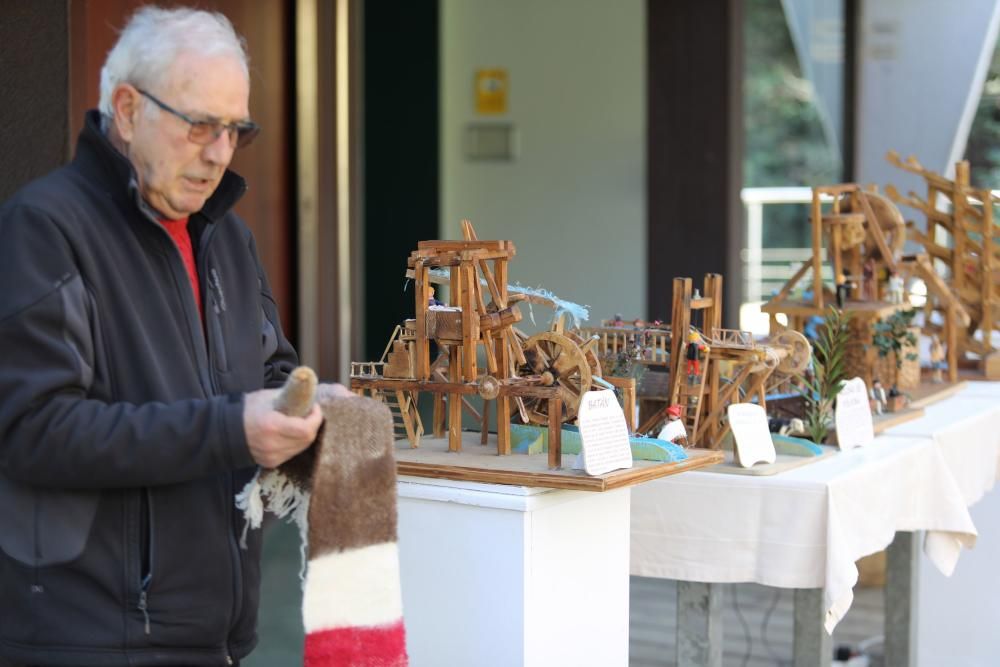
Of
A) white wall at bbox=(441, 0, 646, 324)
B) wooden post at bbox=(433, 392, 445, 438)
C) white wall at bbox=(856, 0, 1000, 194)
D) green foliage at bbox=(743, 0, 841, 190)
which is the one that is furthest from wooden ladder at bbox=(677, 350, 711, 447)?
green foliage at bbox=(743, 0, 841, 190)

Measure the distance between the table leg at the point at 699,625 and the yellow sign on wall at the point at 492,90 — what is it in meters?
5.31

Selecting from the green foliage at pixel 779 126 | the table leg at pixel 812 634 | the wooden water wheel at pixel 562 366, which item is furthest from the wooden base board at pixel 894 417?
the green foliage at pixel 779 126

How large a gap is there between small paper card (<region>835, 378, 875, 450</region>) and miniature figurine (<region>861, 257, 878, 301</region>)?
57cm

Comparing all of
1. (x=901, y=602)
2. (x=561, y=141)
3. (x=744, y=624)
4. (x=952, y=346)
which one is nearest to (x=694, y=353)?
(x=901, y=602)

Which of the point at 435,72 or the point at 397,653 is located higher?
the point at 435,72

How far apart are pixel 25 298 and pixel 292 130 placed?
3666mm

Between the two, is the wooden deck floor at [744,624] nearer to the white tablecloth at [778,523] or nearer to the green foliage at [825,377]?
the green foliage at [825,377]

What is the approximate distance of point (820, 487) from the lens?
236cm

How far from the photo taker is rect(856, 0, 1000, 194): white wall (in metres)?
7.50

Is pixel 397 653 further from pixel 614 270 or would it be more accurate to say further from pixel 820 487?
pixel 614 270

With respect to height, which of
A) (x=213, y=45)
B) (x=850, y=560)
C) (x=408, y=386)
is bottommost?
(x=850, y=560)

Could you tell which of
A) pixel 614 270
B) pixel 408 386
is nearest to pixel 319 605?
pixel 408 386

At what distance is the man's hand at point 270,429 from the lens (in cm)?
140

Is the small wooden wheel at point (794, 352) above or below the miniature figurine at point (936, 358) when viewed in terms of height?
above
